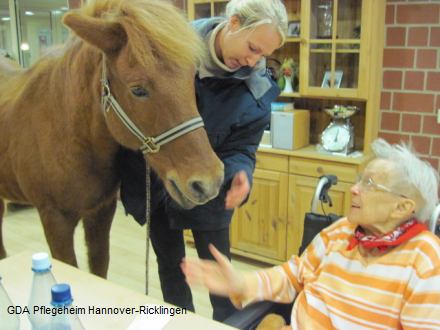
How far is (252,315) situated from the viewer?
1216mm

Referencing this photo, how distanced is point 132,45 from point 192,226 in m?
0.65

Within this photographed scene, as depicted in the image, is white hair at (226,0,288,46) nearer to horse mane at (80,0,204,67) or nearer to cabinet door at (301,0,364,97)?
horse mane at (80,0,204,67)

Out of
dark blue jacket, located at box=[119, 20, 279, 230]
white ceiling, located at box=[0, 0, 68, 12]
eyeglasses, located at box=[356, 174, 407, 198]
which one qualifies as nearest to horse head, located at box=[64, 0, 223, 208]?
dark blue jacket, located at box=[119, 20, 279, 230]

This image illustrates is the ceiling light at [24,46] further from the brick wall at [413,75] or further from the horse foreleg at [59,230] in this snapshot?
the horse foreleg at [59,230]

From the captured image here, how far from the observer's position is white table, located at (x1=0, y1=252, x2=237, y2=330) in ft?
3.37

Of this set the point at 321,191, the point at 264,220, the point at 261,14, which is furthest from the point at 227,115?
the point at 264,220

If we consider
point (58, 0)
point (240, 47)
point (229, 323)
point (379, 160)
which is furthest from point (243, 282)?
point (58, 0)

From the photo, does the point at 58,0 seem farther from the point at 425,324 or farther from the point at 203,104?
the point at 425,324

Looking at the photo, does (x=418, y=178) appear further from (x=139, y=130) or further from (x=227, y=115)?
(x=139, y=130)

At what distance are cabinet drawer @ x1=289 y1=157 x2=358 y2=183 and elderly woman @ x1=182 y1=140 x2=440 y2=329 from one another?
1289 millimetres

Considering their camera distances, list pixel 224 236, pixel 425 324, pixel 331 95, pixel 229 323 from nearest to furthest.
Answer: pixel 425 324 < pixel 229 323 < pixel 224 236 < pixel 331 95

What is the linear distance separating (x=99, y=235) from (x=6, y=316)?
701mm

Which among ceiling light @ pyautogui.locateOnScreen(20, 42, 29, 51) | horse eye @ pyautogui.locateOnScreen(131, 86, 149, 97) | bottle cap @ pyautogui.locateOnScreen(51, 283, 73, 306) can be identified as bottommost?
bottle cap @ pyautogui.locateOnScreen(51, 283, 73, 306)

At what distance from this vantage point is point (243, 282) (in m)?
1.21
